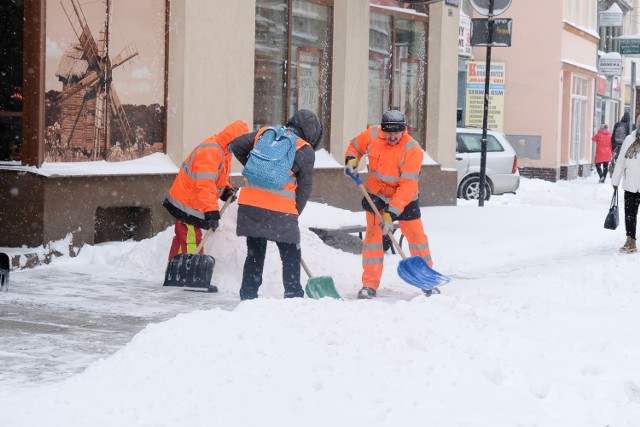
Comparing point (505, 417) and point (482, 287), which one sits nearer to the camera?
point (505, 417)

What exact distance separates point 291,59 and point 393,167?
20.7ft

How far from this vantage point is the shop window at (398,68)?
61.0 feet

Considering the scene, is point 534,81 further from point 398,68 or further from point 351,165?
point 351,165

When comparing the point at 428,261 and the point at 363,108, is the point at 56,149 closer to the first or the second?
the point at 428,261

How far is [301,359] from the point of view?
648 centimetres

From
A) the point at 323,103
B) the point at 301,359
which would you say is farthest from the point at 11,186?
the point at 323,103

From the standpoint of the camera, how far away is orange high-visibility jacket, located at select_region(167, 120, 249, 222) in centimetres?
1002

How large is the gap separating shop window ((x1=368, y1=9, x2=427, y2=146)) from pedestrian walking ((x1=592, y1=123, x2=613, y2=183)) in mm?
14339

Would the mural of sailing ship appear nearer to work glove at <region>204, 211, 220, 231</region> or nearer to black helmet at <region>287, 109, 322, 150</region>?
work glove at <region>204, 211, 220, 231</region>

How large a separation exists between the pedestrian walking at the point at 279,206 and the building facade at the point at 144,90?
9.26ft

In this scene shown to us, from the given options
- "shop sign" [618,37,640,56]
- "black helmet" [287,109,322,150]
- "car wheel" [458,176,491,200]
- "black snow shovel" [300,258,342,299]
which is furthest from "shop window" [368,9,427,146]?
"shop sign" [618,37,640,56]

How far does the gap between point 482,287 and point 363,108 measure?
7301 millimetres

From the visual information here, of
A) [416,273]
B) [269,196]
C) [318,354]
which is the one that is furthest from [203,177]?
[318,354]

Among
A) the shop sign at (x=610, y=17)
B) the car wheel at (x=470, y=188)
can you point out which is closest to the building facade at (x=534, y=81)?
the shop sign at (x=610, y=17)
